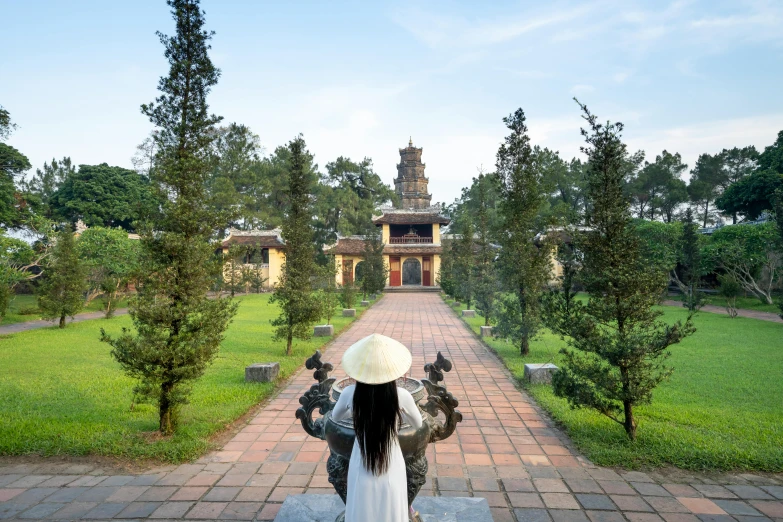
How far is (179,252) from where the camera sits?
189 inches

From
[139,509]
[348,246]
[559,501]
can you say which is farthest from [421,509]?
[348,246]

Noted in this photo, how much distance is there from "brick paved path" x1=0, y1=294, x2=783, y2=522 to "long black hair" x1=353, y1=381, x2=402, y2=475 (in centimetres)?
179

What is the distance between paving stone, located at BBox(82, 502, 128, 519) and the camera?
11.2ft

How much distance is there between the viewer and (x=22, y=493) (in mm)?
3773

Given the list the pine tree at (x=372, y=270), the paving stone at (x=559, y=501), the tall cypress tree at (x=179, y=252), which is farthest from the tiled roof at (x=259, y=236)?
the paving stone at (x=559, y=501)

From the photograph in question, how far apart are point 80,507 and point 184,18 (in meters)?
4.87

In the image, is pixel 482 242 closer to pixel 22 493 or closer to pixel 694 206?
pixel 22 493

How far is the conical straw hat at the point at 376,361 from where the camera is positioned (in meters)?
2.04

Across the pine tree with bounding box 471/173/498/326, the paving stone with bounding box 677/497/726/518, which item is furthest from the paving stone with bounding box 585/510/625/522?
the pine tree with bounding box 471/173/498/326

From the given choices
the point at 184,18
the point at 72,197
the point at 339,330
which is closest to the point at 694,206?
the point at 339,330

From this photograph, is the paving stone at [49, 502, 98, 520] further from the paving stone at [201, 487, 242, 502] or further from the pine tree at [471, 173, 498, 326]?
the pine tree at [471, 173, 498, 326]

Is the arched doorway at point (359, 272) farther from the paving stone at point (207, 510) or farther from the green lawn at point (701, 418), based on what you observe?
the paving stone at point (207, 510)

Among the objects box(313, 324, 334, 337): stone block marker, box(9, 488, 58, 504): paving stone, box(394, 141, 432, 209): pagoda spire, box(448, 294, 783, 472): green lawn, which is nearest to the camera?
box(9, 488, 58, 504): paving stone

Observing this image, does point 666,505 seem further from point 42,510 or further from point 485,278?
point 485,278
